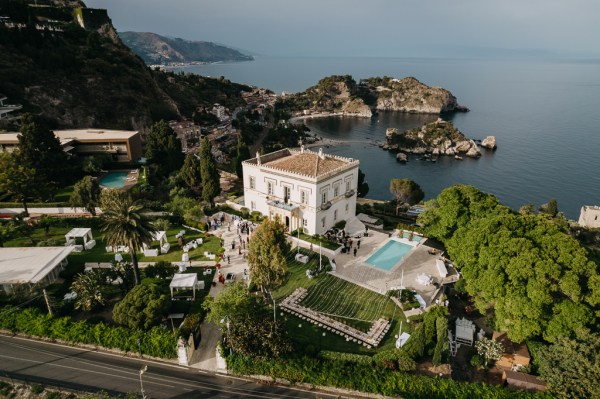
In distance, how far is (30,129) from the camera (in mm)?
47250

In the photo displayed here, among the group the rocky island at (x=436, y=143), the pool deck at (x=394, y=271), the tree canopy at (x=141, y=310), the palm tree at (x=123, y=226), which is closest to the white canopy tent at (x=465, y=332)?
the pool deck at (x=394, y=271)

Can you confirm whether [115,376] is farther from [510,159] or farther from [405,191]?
[510,159]

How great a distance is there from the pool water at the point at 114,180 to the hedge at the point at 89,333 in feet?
96.6

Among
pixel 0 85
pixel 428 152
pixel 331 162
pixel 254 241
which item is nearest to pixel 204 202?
pixel 331 162

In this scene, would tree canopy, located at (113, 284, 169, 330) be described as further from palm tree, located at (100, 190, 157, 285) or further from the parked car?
the parked car

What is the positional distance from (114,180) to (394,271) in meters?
44.9

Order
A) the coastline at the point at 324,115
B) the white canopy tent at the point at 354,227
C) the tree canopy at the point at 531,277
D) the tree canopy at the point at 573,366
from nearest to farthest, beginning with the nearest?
the tree canopy at the point at 573,366, the tree canopy at the point at 531,277, the white canopy tent at the point at 354,227, the coastline at the point at 324,115

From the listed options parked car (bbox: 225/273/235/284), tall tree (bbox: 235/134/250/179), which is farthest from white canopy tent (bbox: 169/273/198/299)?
tall tree (bbox: 235/134/250/179)

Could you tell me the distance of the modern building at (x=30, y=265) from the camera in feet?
102

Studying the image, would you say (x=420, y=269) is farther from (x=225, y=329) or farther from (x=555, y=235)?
(x=225, y=329)

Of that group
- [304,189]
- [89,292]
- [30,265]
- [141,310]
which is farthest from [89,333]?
[304,189]

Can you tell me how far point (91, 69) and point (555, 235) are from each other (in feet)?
342

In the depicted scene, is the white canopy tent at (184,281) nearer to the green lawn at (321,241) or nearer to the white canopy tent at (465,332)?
the green lawn at (321,241)

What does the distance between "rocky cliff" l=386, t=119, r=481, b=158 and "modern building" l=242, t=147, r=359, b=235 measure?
7959 centimetres
